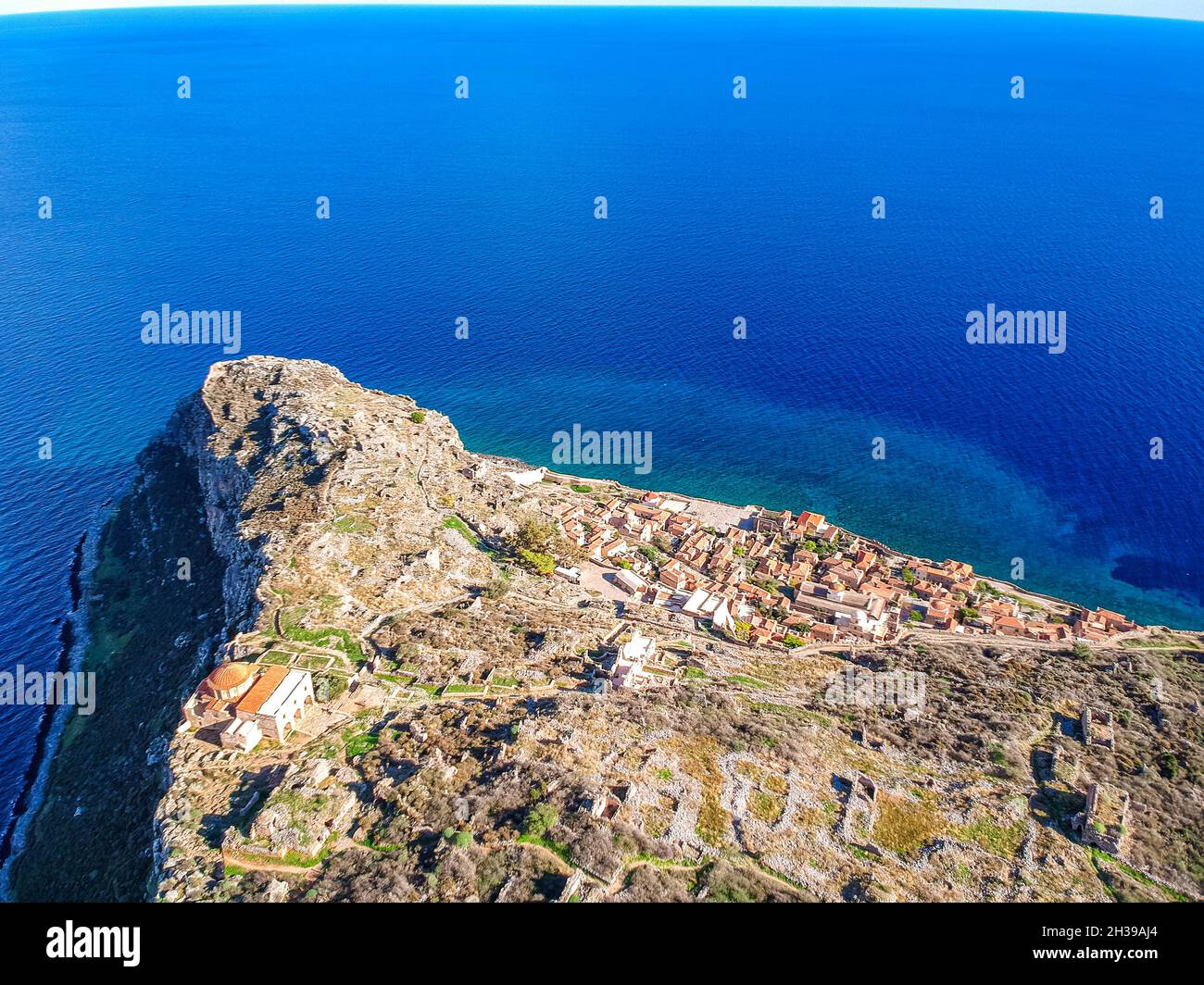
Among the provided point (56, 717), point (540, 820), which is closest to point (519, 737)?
point (540, 820)

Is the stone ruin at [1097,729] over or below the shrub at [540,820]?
over

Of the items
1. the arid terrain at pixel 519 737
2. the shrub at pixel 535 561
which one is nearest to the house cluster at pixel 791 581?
the arid terrain at pixel 519 737

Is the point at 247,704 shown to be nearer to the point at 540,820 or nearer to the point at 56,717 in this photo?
the point at 540,820

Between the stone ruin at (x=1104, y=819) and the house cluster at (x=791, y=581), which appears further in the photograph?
the house cluster at (x=791, y=581)

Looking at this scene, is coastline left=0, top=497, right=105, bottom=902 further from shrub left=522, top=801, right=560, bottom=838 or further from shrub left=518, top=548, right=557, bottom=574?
shrub left=518, top=548, right=557, bottom=574

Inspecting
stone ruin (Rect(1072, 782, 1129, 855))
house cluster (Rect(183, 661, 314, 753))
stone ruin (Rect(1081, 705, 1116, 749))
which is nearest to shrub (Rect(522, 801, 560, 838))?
house cluster (Rect(183, 661, 314, 753))

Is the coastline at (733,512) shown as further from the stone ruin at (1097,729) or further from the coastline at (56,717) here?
the coastline at (56,717)
